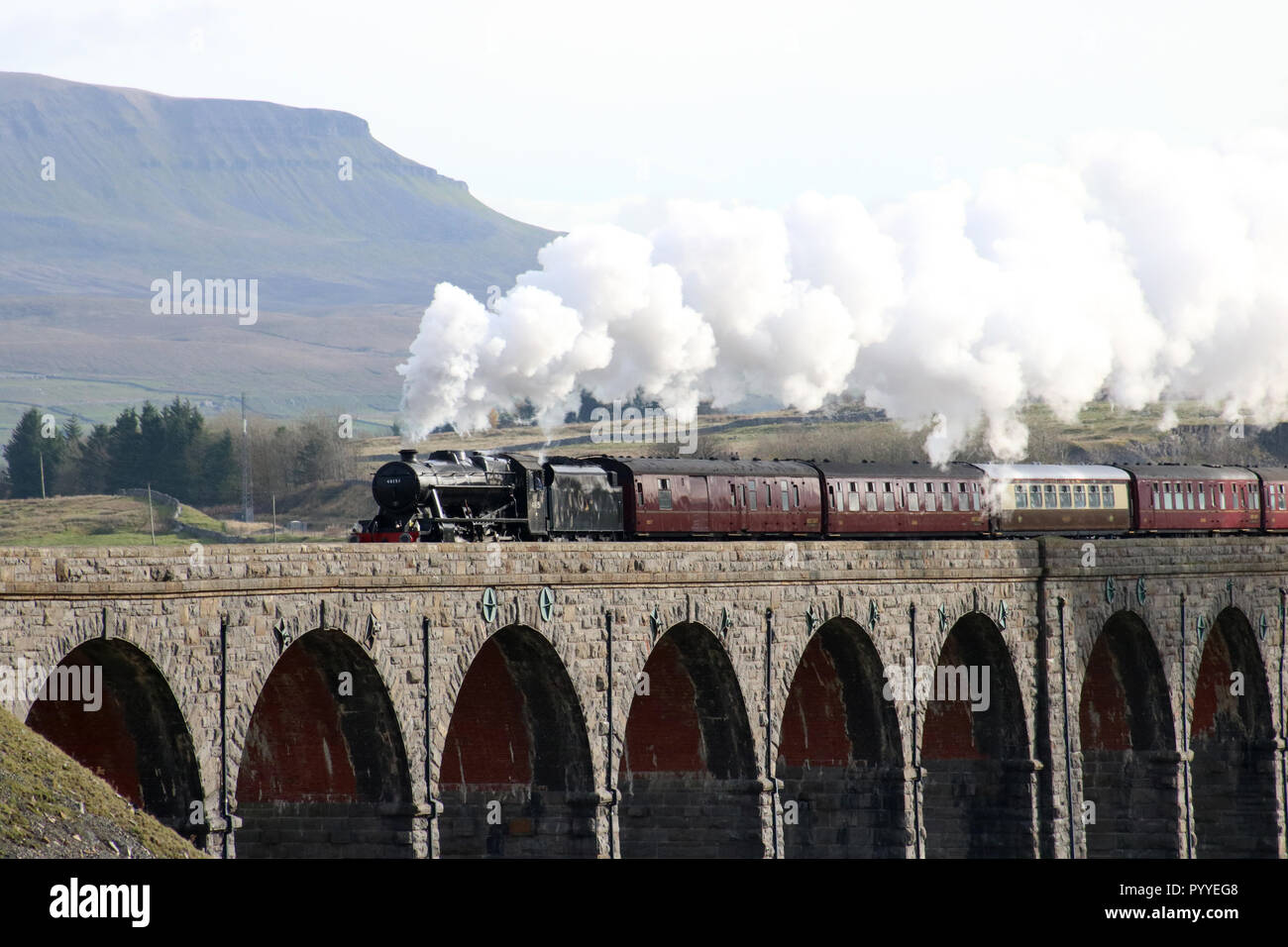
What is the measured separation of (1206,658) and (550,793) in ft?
82.6

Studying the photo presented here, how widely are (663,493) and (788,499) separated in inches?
174

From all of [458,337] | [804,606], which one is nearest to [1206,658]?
[804,606]

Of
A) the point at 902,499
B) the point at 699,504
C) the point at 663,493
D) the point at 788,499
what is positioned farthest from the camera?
the point at 902,499

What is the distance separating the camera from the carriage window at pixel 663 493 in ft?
137

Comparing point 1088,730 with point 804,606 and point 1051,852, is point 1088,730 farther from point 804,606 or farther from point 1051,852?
point 804,606

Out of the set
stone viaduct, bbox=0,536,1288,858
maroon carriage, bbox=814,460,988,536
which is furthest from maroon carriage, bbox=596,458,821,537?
stone viaduct, bbox=0,536,1288,858

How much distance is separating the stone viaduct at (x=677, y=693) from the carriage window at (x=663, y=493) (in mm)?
4248

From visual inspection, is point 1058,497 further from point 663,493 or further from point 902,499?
point 663,493

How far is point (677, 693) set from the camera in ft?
122

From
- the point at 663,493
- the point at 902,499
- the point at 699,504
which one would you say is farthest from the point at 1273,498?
the point at 663,493

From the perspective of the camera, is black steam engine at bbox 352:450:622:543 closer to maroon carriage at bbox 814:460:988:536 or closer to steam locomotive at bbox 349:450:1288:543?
steam locomotive at bbox 349:450:1288:543

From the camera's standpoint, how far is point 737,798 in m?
37.2

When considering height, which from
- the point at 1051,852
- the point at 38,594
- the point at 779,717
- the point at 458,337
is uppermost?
the point at 458,337

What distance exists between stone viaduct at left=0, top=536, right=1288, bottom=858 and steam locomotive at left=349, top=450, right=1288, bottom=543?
3854 mm
